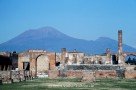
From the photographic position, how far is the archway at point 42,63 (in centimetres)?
5112

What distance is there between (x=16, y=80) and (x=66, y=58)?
22994mm

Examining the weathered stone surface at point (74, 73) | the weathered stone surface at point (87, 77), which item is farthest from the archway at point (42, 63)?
the weathered stone surface at point (87, 77)

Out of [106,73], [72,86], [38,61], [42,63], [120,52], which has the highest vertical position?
[120,52]

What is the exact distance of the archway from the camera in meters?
51.1

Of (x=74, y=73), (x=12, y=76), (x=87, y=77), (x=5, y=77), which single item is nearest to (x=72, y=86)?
(x=87, y=77)

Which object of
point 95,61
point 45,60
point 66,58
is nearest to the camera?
point 45,60

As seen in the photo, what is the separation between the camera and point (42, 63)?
51562 millimetres

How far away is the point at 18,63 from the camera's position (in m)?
52.1

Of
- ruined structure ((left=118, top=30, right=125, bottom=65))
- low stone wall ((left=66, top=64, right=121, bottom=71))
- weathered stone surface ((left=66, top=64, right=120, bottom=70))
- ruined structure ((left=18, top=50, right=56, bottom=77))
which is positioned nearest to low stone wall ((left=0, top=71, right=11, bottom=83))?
low stone wall ((left=66, top=64, right=121, bottom=71))

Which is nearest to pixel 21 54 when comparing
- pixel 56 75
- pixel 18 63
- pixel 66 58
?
pixel 18 63

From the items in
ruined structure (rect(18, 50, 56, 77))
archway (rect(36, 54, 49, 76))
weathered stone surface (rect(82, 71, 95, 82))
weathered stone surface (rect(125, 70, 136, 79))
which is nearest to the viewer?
weathered stone surface (rect(82, 71, 95, 82))

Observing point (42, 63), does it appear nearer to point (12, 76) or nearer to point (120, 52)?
point (120, 52)

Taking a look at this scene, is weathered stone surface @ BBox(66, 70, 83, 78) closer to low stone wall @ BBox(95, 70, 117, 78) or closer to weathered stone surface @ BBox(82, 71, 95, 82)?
low stone wall @ BBox(95, 70, 117, 78)

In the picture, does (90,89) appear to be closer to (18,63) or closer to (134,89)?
(134,89)
